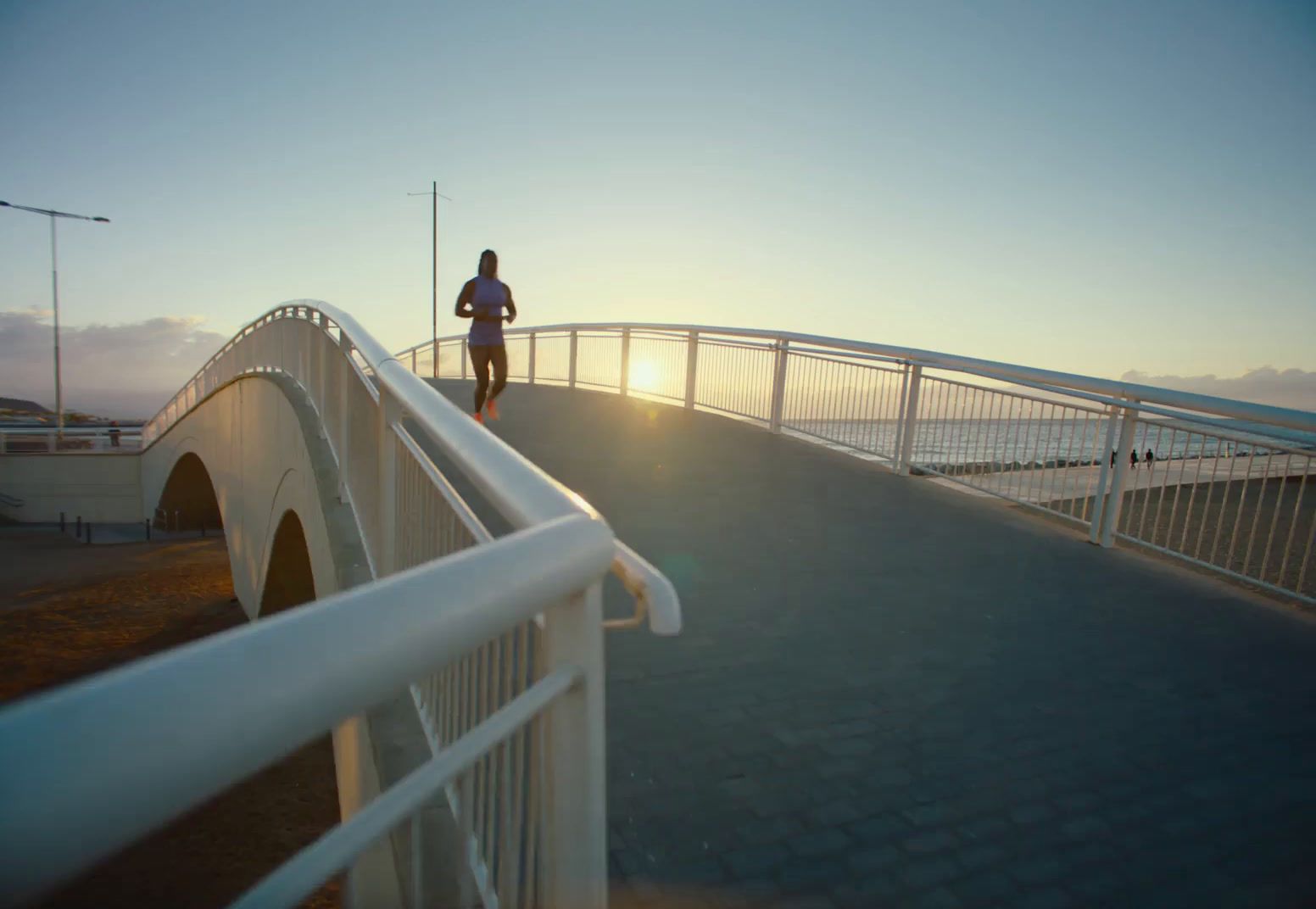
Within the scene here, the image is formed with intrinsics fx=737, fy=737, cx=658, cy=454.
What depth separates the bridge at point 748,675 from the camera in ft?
2.38

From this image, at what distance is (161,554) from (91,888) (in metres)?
20.4

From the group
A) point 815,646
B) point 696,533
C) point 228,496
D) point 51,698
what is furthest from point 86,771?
point 228,496

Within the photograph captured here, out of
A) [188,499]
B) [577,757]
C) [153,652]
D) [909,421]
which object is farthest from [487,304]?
[188,499]

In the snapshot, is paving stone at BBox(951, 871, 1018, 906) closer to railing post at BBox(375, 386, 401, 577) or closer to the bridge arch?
railing post at BBox(375, 386, 401, 577)

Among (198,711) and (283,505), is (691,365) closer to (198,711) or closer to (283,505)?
(283,505)

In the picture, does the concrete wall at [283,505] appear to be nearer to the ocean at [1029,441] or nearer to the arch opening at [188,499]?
the arch opening at [188,499]

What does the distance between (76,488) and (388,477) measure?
3483cm

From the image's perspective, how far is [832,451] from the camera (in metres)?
10.0

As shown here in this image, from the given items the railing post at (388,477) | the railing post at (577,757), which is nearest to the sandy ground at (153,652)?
the railing post at (577,757)

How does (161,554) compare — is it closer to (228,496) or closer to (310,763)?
(228,496)

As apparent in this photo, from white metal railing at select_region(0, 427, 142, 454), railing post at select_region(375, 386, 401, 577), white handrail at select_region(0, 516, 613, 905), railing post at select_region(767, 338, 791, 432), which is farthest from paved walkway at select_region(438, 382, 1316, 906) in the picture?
white metal railing at select_region(0, 427, 142, 454)

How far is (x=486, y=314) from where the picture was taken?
8.44 meters

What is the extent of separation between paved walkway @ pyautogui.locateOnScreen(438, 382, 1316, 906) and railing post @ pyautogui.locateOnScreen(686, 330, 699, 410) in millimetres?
5902

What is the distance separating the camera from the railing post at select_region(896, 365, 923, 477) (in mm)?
8375
